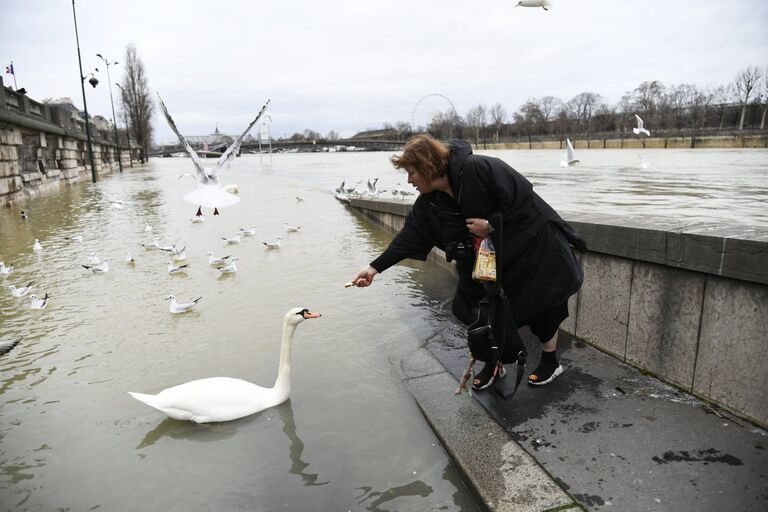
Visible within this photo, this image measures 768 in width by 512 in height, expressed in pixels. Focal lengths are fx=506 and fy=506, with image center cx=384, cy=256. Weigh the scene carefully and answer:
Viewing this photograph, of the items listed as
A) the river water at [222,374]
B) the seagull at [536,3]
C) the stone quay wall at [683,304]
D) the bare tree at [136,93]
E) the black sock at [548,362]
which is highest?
the bare tree at [136,93]

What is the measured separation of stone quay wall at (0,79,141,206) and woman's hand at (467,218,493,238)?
2031cm

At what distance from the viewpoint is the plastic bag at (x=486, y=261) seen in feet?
11.7

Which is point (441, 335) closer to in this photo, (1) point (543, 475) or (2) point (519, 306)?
(2) point (519, 306)

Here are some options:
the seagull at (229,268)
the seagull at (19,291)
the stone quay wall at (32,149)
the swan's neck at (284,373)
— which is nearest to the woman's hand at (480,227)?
the swan's neck at (284,373)

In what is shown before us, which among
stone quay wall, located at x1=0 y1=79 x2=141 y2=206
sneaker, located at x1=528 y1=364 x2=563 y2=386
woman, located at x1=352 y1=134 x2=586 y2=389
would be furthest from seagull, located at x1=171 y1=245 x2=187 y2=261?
stone quay wall, located at x1=0 y1=79 x2=141 y2=206

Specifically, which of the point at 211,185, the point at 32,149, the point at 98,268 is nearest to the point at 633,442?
the point at 211,185

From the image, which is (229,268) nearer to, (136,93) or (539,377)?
(539,377)

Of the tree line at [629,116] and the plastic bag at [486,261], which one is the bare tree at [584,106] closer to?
the tree line at [629,116]

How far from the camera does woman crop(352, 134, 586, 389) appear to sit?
342 cm

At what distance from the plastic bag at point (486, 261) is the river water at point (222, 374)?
1148 millimetres

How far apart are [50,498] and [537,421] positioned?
329 cm

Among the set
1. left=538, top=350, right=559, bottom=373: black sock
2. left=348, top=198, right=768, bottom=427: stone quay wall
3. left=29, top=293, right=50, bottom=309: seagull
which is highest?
left=348, top=198, right=768, bottom=427: stone quay wall

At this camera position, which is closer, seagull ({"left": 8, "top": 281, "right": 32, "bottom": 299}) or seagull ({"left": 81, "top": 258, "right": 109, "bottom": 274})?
seagull ({"left": 8, "top": 281, "right": 32, "bottom": 299})

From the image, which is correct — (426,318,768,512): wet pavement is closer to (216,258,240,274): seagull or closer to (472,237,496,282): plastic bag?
(472,237,496,282): plastic bag
